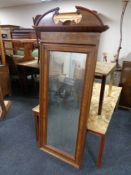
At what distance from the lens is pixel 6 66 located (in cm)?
291

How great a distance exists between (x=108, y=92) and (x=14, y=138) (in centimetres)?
151

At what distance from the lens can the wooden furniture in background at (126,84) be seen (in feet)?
7.97

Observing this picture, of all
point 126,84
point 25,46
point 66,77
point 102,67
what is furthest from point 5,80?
point 126,84

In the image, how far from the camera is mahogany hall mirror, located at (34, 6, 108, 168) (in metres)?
1.14

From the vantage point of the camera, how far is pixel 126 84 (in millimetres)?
2523

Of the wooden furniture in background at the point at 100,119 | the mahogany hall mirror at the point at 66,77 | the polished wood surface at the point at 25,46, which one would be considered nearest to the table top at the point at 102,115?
the wooden furniture in background at the point at 100,119

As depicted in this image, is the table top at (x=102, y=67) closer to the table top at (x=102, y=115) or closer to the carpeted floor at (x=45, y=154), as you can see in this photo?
the table top at (x=102, y=115)

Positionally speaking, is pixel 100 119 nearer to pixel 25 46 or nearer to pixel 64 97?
pixel 64 97

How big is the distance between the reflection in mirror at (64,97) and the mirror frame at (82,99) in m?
0.04

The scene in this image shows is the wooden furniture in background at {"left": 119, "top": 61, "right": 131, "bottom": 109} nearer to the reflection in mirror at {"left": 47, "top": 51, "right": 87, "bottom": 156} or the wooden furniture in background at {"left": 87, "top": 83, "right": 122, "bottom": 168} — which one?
the wooden furniture in background at {"left": 87, "top": 83, "right": 122, "bottom": 168}

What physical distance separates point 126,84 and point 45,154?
174 centimetres

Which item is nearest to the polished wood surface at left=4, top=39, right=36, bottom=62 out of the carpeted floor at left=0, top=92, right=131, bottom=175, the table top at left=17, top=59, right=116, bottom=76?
the table top at left=17, top=59, right=116, bottom=76

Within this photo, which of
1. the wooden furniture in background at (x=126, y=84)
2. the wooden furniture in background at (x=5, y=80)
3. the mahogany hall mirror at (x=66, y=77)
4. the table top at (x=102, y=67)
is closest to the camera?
the mahogany hall mirror at (x=66, y=77)

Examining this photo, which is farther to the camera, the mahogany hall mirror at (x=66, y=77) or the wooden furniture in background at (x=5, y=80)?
the wooden furniture in background at (x=5, y=80)
